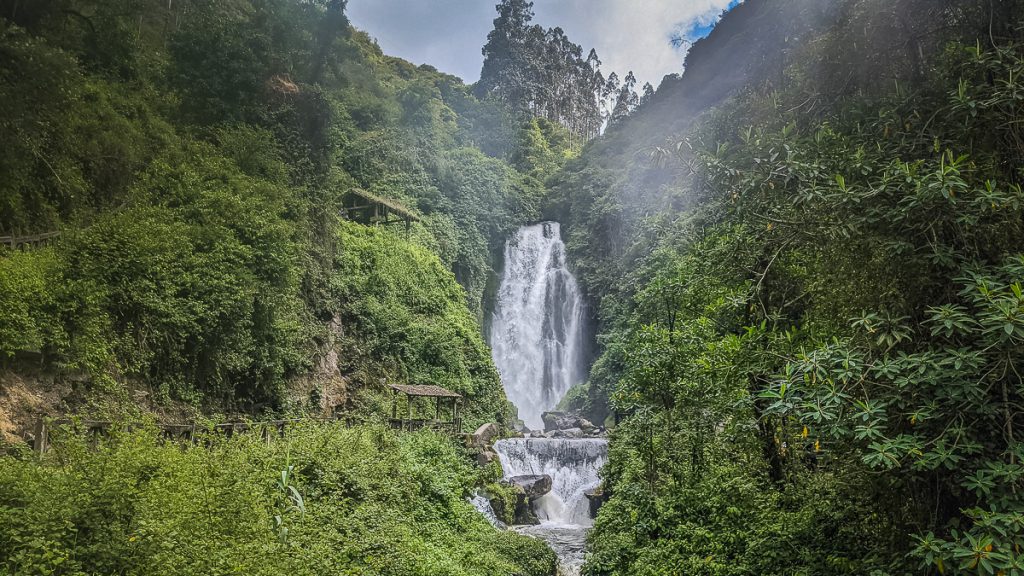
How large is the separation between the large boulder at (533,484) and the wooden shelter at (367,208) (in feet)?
44.7

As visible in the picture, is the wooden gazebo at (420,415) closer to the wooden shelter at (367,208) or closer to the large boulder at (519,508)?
the large boulder at (519,508)

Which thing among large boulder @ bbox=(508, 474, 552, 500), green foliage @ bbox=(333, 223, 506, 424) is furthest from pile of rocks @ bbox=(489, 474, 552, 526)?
green foliage @ bbox=(333, 223, 506, 424)

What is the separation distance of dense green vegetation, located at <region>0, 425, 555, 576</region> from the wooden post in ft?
0.56

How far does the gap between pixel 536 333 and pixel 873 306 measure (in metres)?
32.7

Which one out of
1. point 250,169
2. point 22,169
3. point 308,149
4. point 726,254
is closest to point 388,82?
point 308,149

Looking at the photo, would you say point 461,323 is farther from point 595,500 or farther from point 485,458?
point 595,500

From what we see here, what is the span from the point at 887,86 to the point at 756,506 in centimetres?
603

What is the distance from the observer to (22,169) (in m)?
12.0

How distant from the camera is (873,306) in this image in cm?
536

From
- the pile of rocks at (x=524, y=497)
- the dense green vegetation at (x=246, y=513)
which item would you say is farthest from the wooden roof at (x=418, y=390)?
the dense green vegetation at (x=246, y=513)

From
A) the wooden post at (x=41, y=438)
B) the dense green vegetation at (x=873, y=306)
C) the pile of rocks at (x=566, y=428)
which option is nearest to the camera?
the dense green vegetation at (x=873, y=306)

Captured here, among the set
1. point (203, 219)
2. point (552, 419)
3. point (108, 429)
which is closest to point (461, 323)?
point (552, 419)

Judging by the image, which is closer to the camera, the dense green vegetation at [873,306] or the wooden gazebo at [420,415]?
the dense green vegetation at [873,306]

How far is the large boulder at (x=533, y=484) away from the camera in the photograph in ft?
67.5
